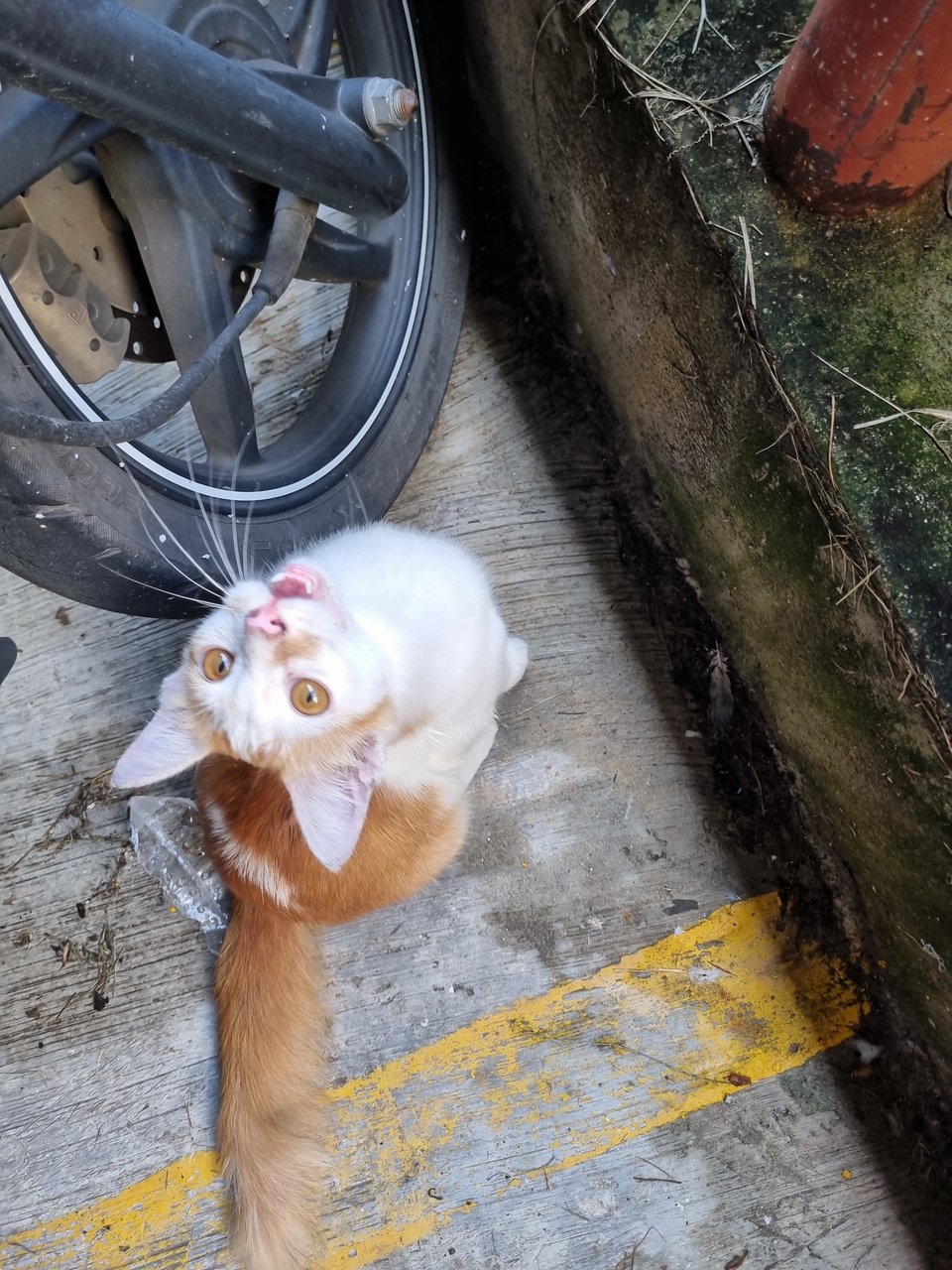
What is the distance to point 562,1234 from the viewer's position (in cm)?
161

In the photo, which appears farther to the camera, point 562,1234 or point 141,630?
point 141,630

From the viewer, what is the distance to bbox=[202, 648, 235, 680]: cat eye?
1373 mm

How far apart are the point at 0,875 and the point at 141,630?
22.5 inches

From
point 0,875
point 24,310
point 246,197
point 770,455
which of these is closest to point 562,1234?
point 0,875

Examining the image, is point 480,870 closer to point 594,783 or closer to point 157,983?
point 594,783

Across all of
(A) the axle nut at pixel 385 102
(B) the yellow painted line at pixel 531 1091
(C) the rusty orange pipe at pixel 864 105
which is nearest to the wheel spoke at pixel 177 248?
(A) the axle nut at pixel 385 102

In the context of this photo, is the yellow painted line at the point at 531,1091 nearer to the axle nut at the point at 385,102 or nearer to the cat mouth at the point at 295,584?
the cat mouth at the point at 295,584

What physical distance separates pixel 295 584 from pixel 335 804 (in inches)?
12.9

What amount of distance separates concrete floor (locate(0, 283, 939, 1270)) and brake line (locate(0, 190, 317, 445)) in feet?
2.49

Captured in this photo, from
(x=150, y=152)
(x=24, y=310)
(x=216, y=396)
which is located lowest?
(x=216, y=396)

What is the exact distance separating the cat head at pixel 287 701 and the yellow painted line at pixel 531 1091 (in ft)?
2.30

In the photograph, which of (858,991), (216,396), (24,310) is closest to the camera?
(24,310)

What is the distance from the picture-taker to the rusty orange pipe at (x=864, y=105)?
1023mm

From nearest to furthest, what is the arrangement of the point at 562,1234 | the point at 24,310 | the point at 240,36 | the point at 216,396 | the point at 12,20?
the point at 12,20 → the point at 24,310 → the point at 240,36 → the point at 216,396 → the point at 562,1234
